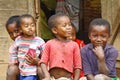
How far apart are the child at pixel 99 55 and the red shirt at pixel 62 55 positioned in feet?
0.32

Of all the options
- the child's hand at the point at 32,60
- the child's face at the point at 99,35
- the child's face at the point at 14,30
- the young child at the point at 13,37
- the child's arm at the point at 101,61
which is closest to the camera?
the child's arm at the point at 101,61

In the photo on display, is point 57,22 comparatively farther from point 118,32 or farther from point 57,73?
point 118,32

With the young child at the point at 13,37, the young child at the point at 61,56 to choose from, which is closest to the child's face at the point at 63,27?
the young child at the point at 61,56

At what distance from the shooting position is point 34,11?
5820 mm

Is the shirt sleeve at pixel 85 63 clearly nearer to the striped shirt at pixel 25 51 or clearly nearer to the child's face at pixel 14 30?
the striped shirt at pixel 25 51

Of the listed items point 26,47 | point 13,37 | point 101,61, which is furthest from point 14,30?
point 101,61

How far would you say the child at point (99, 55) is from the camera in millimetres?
3768

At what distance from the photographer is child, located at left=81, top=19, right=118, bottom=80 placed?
12.4 ft

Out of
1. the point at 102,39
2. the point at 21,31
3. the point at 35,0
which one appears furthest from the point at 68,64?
the point at 35,0

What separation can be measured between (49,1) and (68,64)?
398 centimetres

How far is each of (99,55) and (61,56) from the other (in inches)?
14.9

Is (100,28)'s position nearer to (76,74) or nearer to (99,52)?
(99,52)

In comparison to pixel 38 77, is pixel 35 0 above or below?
above

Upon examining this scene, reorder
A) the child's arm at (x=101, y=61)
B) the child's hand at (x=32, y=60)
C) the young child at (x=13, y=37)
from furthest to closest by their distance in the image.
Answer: the young child at (x=13, y=37), the child's hand at (x=32, y=60), the child's arm at (x=101, y=61)
